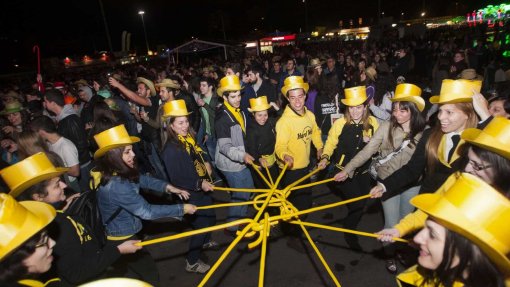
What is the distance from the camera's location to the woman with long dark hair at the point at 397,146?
405 cm

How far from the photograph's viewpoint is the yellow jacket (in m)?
4.88

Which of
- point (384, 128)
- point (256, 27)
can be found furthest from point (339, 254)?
point (256, 27)

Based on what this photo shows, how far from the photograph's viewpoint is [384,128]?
4.29m

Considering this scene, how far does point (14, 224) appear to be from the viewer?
202cm

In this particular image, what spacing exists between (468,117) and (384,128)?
0.99 m

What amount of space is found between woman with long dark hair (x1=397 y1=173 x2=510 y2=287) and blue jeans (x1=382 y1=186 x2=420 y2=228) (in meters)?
2.27

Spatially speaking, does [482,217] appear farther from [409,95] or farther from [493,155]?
[409,95]

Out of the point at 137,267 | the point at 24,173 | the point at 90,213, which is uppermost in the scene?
the point at 24,173

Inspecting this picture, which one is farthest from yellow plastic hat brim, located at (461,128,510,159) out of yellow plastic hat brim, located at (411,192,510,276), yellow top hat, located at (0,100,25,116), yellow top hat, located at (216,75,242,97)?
yellow top hat, located at (0,100,25,116)

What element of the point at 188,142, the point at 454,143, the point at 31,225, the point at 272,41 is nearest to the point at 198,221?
the point at 188,142

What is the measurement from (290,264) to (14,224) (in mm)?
3706

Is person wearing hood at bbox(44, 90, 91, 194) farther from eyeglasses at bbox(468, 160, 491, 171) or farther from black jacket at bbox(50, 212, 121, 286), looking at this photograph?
eyeglasses at bbox(468, 160, 491, 171)

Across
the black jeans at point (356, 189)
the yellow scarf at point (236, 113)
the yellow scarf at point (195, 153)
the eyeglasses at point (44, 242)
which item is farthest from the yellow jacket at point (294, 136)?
the eyeglasses at point (44, 242)

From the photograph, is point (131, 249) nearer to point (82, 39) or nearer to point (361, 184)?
point (361, 184)
